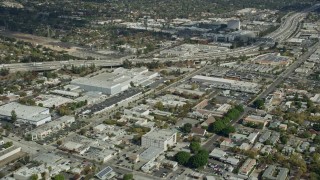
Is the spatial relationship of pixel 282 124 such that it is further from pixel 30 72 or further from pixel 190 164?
pixel 30 72

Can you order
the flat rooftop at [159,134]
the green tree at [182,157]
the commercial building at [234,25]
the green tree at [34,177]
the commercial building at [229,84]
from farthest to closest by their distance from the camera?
the commercial building at [234,25] < the commercial building at [229,84] < the flat rooftop at [159,134] < the green tree at [182,157] < the green tree at [34,177]

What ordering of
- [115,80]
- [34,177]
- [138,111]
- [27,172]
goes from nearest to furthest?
[34,177] < [27,172] < [138,111] < [115,80]

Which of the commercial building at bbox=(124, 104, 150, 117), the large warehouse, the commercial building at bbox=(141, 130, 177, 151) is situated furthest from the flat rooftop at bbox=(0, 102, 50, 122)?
the commercial building at bbox=(141, 130, 177, 151)

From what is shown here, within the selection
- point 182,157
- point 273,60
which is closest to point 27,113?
point 182,157

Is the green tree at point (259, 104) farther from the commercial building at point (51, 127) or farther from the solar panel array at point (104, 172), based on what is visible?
the solar panel array at point (104, 172)

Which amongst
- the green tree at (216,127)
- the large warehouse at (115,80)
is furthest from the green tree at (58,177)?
the large warehouse at (115,80)

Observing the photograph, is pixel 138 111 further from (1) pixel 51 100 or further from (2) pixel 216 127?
(1) pixel 51 100
